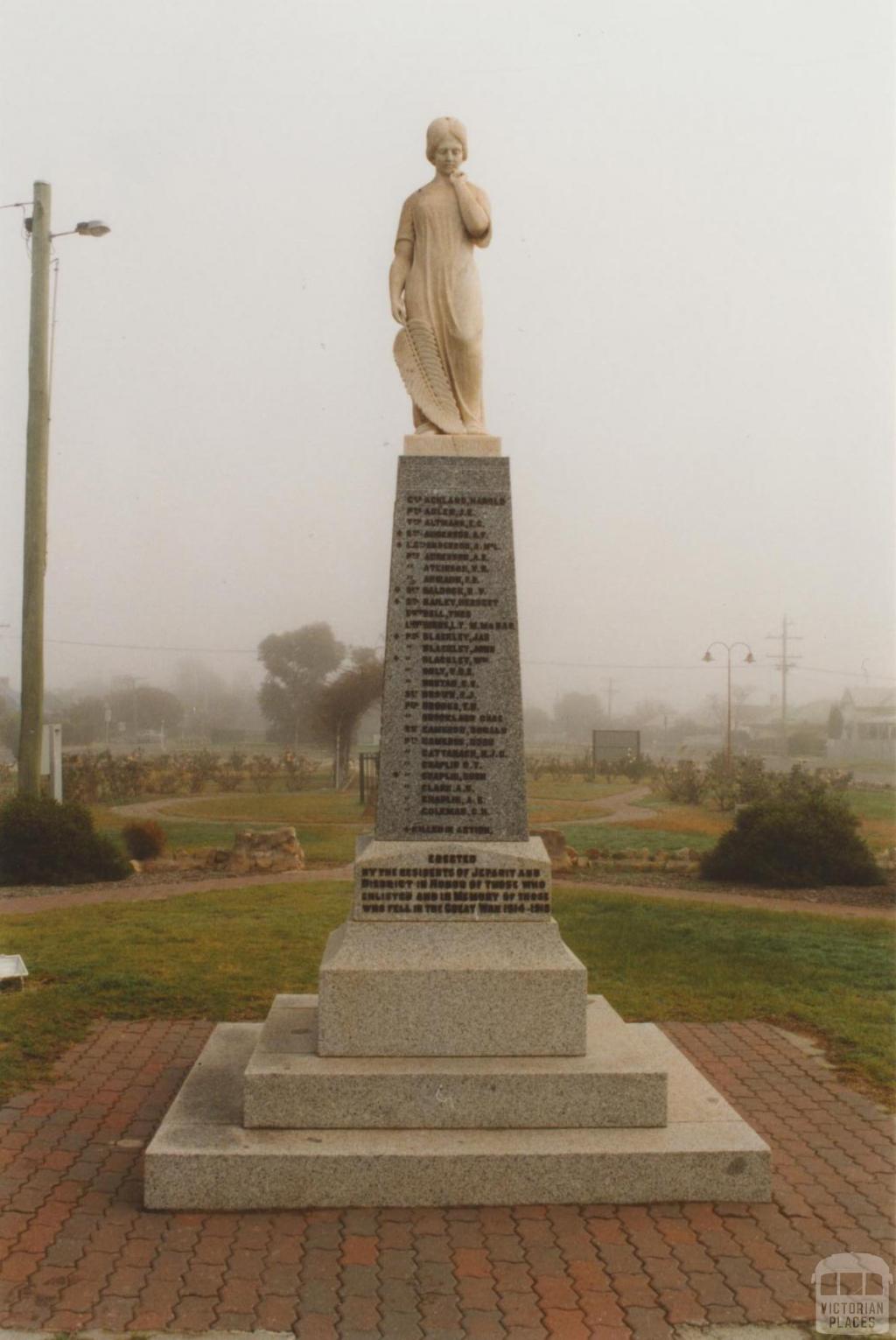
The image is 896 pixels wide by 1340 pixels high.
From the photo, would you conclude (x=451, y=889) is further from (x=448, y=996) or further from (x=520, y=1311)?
(x=520, y=1311)

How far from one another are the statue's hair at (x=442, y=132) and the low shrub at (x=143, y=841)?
39.7 feet

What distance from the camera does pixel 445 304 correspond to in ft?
21.2

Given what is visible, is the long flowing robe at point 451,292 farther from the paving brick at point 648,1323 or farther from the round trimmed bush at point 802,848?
the round trimmed bush at point 802,848

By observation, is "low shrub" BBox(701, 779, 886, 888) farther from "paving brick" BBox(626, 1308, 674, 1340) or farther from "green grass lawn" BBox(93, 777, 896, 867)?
"paving brick" BBox(626, 1308, 674, 1340)

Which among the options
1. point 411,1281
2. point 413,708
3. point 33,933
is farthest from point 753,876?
point 411,1281

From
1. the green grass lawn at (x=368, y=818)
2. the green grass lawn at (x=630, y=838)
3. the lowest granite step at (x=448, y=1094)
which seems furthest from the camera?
the green grass lawn at (x=630, y=838)

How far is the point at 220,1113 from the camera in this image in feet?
17.6

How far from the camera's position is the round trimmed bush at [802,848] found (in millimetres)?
14648

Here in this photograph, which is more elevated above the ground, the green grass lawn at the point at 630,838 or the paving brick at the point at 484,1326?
the green grass lawn at the point at 630,838

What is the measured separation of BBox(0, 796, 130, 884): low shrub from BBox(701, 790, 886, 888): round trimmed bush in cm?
802

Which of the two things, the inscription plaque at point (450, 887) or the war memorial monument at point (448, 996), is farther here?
the inscription plaque at point (450, 887)

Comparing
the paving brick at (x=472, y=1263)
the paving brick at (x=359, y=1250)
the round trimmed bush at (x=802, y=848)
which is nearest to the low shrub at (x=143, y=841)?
the round trimmed bush at (x=802, y=848)

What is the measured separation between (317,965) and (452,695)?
4.60 m

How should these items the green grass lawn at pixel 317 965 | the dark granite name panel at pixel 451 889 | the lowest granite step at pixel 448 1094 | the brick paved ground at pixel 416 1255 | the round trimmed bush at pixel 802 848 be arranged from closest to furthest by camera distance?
the brick paved ground at pixel 416 1255 → the lowest granite step at pixel 448 1094 → the dark granite name panel at pixel 451 889 → the green grass lawn at pixel 317 965 → the round trimmed bush at pixel 802 848
